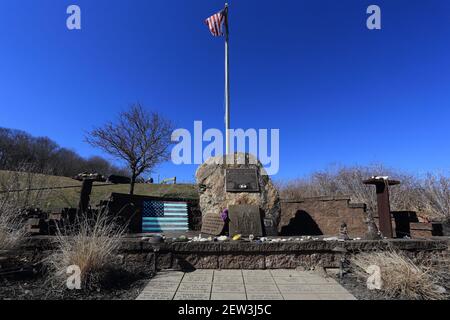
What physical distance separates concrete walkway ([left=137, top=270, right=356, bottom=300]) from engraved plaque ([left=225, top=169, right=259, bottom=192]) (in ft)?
8.64

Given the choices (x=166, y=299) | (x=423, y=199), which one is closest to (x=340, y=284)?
(x=166, y=299)

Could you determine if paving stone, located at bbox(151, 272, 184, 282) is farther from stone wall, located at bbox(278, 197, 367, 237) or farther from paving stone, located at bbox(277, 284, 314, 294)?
stone wall, located at bbox(278, 197, 367, 237)

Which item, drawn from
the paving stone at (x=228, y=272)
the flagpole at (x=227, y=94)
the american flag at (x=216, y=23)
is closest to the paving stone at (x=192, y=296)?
the paving stone at (x=228, y=272)

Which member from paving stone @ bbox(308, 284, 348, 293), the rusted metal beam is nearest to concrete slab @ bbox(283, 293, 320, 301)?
paving stone @ bbox(308, 284, 348, 293)

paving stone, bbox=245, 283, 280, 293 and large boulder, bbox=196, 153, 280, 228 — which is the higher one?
large boulder, bbox=196, 153, 280, 228

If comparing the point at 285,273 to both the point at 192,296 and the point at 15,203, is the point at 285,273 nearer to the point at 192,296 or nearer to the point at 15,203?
the point at 192,296

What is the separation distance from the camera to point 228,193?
7070mm

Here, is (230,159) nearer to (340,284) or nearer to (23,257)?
(340,284)

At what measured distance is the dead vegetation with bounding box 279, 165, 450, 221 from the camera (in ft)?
27.7

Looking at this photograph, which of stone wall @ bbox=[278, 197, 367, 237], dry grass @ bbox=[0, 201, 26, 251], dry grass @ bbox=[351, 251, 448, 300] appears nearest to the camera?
dry grass @ bbox=[351, 251, 448, 300]

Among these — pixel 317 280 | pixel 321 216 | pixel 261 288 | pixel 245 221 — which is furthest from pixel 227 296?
pixel 321 216

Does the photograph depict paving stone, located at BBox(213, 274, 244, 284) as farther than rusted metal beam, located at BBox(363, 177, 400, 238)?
No

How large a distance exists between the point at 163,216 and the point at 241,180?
2.21 meters
